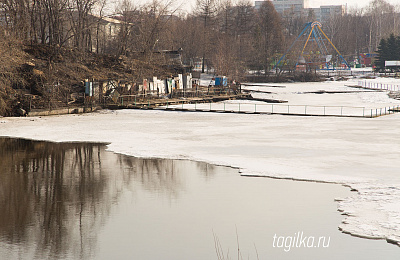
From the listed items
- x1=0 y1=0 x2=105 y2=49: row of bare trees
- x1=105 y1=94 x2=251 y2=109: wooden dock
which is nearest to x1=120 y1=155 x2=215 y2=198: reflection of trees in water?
x1=105 y1=94 x2=251 y2=109: wooden dock

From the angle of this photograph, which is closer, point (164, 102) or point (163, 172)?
point (163, 172)

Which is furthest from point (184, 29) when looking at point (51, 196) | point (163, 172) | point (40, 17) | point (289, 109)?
point (51, 196)

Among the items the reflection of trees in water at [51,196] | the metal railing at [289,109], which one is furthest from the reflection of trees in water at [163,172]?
the metal railing at [289,109]

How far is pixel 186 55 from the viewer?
317ft

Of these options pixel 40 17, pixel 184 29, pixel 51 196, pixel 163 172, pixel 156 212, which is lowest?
pixel 156 212

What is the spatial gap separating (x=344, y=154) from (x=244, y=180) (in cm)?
666

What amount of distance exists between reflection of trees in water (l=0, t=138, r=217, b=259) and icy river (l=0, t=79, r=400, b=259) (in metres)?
0.04

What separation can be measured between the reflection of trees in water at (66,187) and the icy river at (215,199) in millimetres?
40

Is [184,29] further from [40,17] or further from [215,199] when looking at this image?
[215,199]

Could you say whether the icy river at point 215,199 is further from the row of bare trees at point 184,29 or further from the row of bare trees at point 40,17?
the row of bare trees at point 184,29

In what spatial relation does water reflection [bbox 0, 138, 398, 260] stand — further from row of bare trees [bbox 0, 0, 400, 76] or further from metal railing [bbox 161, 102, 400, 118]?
row of bare trees [bbox 0, 0, 400, 76]

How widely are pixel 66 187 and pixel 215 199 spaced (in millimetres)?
4930

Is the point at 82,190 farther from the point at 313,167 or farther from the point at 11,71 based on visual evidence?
the point at 11,71

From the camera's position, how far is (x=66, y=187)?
17125 mm
